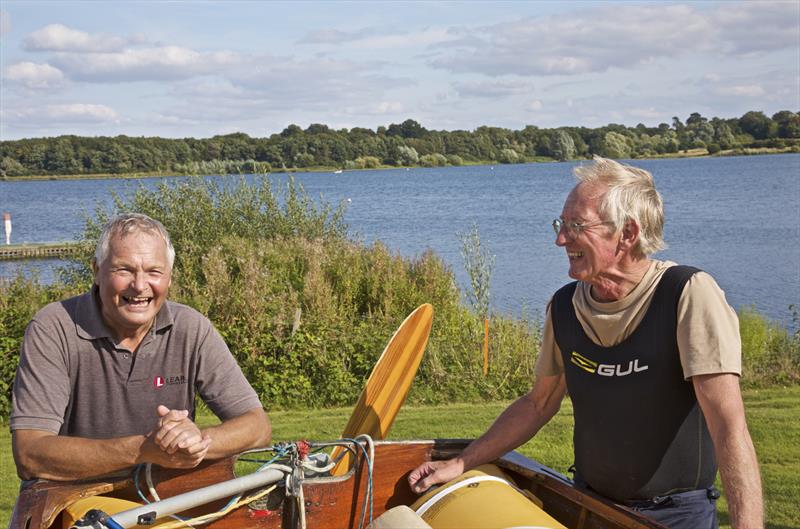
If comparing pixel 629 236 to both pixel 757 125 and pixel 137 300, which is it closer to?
pixel 137 300

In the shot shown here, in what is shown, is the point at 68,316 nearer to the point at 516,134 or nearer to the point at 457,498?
the point at 457,498

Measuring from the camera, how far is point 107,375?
378 cm

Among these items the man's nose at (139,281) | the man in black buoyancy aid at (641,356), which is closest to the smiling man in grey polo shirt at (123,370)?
the man's nose at (139,281)

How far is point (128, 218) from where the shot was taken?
152 inches

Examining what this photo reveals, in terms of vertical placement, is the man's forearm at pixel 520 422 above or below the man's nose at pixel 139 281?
below

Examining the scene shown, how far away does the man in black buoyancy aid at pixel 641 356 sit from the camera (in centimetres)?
310

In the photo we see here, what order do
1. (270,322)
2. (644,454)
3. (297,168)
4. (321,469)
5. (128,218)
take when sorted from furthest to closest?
1. (297,168)
2. (270,322)
3. (128,218)
4. (321,469)
5. (644,454)

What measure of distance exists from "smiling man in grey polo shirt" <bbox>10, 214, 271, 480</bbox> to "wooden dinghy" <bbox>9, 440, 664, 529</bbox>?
0.33ft

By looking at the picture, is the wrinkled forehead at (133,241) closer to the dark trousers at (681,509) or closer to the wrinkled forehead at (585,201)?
the wrinkled forehead at (585,201)

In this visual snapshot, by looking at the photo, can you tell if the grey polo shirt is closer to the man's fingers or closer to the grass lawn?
the man's fingers

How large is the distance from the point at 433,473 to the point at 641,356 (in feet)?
3.53

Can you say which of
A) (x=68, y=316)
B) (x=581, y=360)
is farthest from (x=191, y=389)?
(x=581, y=360)

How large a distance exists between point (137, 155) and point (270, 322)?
Answer: 73242 mm

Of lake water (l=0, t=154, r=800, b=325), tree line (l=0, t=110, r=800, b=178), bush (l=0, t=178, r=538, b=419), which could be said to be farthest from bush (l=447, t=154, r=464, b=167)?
bush (l=0, t=178, r=538, b=419)
